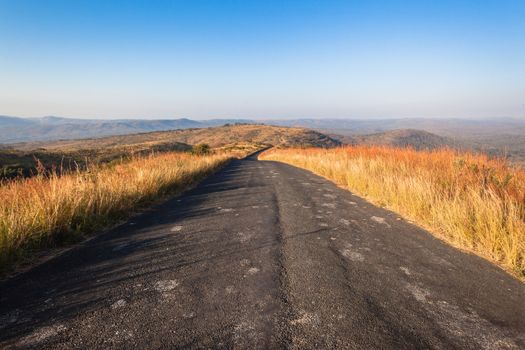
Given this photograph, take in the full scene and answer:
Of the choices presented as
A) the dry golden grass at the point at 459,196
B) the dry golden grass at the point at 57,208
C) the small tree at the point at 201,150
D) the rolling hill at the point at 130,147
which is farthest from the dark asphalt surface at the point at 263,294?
the small tree at the point at 201,150

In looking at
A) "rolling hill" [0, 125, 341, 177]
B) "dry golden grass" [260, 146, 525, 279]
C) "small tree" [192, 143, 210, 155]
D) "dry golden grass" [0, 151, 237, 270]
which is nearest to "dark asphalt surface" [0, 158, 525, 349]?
"dry golden grass" [260, 146, 525, 279]

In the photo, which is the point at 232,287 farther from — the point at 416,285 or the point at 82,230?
the point at 82,230

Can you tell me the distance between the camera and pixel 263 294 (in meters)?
2.84

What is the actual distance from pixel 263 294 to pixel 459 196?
5045mm

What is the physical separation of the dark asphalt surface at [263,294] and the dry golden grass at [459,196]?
0.39m

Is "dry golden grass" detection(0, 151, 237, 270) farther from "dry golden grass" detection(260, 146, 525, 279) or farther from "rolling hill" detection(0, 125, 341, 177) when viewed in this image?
"dry golden grass" detection(260, 146, 525, 279)

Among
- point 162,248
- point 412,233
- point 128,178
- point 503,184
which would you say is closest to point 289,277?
point 162,248

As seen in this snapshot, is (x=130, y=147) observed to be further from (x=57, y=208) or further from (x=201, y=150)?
(x=57, y=208)

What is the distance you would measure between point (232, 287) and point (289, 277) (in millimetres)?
681

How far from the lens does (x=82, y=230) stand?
4879 mm

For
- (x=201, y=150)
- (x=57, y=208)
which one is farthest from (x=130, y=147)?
(x=57, y=208)

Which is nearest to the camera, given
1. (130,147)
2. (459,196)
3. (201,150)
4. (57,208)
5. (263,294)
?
(263,294)

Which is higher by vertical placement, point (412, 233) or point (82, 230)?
point (82, 230)

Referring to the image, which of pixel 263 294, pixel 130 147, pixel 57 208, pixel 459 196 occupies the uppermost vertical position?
pixel 57 208
